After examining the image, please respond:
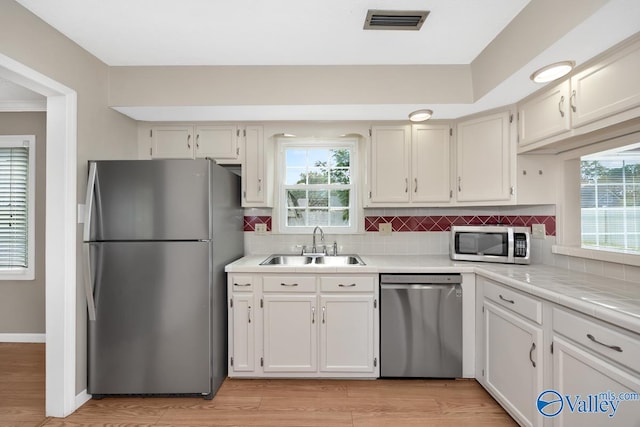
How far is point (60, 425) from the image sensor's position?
1.98 meters

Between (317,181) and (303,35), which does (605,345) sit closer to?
(303,35)

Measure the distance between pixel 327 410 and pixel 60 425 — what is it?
165cm

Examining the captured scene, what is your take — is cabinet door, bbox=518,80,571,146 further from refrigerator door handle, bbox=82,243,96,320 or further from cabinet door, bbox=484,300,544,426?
refrigerator door handle, bbox=82,243,96,320

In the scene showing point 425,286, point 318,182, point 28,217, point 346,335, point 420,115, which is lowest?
point 346,335

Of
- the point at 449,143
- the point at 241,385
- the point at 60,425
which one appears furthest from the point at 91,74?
the point at 449,143

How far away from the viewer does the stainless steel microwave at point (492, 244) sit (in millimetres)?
2443

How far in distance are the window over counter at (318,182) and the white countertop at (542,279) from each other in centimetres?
49

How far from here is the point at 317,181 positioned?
324cm

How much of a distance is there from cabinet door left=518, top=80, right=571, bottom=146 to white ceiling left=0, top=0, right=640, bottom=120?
107 millimetres

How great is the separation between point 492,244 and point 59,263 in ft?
10.1

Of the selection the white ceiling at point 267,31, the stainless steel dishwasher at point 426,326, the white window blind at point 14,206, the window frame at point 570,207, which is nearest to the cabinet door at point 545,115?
the window frame at point 570,207

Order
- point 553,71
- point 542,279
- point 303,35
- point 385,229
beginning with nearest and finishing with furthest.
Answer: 1. point 553,71
2. point 542,279
3. point 303,35
4. point 385,229

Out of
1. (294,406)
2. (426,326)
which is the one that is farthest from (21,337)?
(426,326)

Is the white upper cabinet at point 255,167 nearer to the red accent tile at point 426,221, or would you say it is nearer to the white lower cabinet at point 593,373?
the red accent tile at point 426,221
